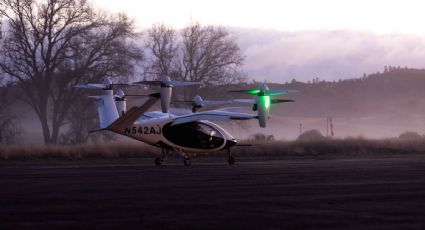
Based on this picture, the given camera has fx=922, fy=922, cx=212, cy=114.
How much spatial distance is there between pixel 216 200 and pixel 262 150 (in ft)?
103

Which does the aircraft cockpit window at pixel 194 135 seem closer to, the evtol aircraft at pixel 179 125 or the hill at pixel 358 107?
the evtol aircraft at pixel 179 125

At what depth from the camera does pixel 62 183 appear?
23.5m

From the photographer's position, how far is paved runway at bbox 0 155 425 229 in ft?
46.6

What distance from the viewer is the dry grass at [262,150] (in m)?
45.6

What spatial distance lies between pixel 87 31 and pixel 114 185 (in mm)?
44019

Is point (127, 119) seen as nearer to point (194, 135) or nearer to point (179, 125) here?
point (179, 125)

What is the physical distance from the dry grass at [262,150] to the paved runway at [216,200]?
18262 millimetres

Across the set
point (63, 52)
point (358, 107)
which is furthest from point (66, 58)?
point (358, 107)

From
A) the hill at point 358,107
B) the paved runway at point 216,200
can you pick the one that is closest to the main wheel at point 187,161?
the paved runway at point 216,200

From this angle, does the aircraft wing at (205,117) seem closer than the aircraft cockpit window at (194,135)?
Yes

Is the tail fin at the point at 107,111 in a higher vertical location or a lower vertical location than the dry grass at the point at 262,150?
higher

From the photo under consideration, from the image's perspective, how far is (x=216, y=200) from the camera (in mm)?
18109

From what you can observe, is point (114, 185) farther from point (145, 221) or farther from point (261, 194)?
point (145, 221)

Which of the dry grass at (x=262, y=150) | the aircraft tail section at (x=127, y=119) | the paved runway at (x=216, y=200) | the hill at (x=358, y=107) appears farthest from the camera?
the hill at (x=358, y=107)
